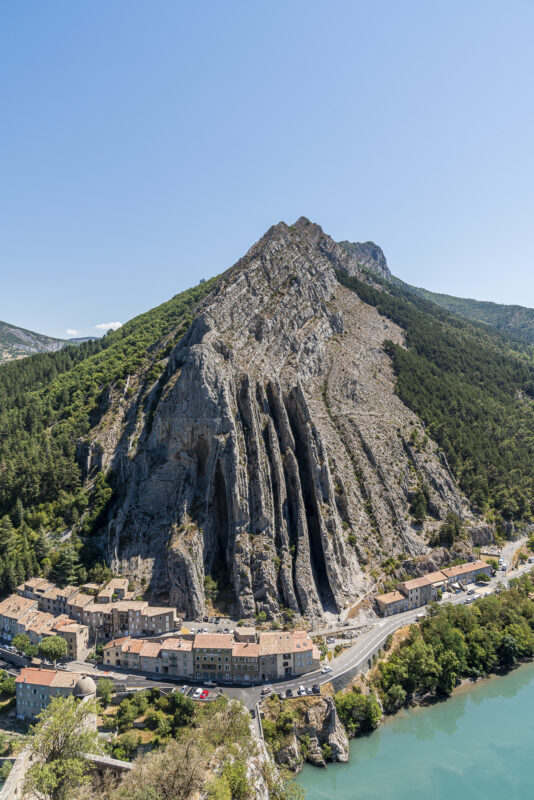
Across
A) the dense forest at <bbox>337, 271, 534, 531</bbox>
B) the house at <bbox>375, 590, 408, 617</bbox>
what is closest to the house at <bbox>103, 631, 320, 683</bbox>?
the house at <bbox>375, 590, 408, 617</bbox>

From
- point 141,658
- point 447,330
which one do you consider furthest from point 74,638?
point 447,330

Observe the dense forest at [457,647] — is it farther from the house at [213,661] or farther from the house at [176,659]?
the house at [176,659]

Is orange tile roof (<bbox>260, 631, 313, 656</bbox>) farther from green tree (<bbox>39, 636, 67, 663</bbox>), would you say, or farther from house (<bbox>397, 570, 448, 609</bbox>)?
green tree (<bbox>39, 636, 67, 663</bbox>)

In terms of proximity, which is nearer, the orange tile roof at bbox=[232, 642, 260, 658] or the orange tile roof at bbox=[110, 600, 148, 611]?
the orange tile roof at bbox=[232, 642, 260, 658]

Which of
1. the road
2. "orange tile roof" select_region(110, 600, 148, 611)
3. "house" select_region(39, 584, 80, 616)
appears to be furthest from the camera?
"house" select_region(39, 584, 80, 616)

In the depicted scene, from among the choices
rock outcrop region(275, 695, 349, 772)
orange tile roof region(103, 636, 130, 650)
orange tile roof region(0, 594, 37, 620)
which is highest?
orange tile roof region(0, 594, 37, 620)
